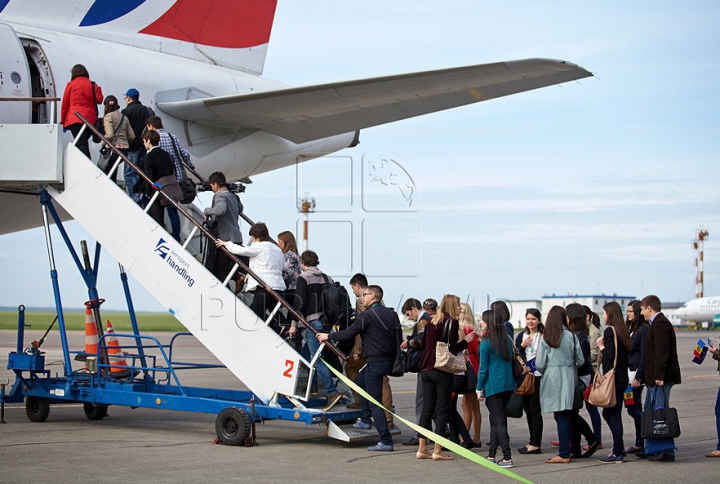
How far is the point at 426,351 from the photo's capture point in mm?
8609

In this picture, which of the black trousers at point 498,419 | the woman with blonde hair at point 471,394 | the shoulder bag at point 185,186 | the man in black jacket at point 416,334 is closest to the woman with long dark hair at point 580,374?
the black trousers at point 498,419

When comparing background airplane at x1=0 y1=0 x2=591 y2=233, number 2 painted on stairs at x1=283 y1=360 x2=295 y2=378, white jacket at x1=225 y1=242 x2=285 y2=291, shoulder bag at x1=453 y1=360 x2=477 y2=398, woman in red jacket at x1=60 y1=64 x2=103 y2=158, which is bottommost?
shoulder bag at x1=453 y1=360 x2=477 y2=398

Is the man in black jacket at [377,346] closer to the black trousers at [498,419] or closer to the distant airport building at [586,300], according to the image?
the black trousers at [498,419]

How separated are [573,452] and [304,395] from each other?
3133mm

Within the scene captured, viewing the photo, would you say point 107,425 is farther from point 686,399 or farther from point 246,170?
point 686,399

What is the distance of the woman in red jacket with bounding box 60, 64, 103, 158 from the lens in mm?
10680

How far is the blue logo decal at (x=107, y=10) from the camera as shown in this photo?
13.9m

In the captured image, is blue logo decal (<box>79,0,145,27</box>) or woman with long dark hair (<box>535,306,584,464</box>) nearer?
woman with long dark hair (<box>535,306,584,464</box>)

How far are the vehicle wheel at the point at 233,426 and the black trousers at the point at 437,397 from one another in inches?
78.2

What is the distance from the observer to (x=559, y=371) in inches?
338

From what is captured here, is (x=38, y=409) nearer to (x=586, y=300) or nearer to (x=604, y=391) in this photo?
(x=604, y=391)

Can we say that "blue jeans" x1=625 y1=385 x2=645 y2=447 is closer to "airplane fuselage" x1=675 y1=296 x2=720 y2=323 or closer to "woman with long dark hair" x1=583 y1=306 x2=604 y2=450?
"woman with long dark hair" x1=583 y1=306 x2=604 y2=450

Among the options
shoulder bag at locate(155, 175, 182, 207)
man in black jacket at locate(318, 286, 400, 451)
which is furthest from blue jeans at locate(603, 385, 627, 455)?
shoulder bag at locate(155, 175, 182, 207)

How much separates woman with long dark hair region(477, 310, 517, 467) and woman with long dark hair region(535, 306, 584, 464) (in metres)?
0.37
